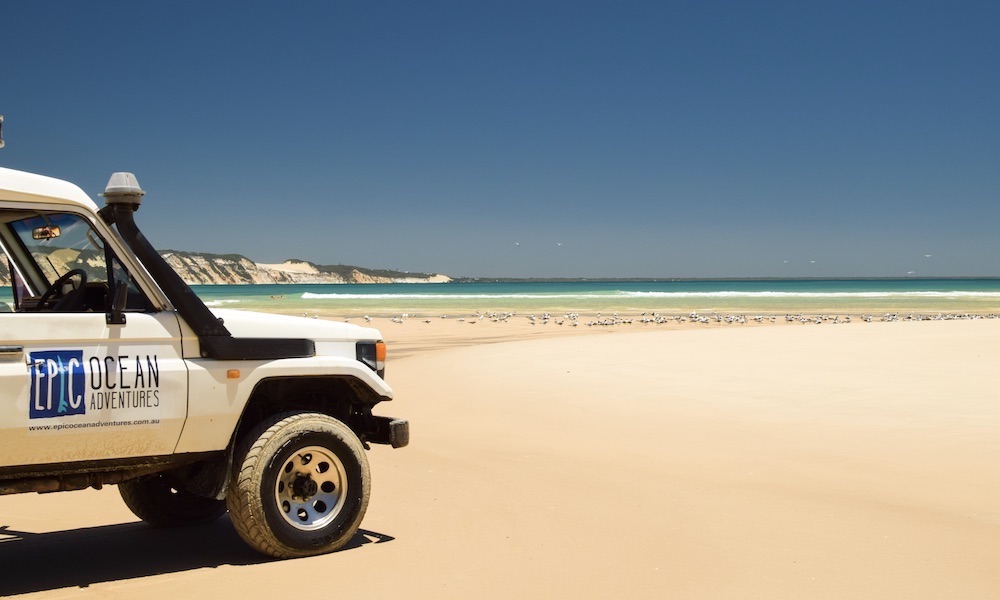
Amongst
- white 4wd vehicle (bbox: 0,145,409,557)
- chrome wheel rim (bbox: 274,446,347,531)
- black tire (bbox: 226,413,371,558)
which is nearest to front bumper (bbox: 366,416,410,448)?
white 4wd vehicle (bbox: 0,145,409,557)

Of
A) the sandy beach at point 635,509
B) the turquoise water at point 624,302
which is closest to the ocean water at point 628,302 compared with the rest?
the turquoise water at point 624,302

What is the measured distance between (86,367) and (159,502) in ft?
6.69

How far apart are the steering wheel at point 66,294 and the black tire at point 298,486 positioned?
50.2 inches

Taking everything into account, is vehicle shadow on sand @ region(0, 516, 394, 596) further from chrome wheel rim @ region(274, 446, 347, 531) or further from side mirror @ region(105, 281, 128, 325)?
side mirror @ region(105, 281, 128, 325)

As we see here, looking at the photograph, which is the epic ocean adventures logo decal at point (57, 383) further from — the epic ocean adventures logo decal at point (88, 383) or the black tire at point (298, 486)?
the black tire at point (298, 486)

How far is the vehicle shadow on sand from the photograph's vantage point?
5.30 metres

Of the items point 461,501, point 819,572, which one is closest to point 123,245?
point 461,501

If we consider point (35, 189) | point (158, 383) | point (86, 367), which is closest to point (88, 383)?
point (86, 367)

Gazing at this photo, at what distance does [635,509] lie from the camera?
22.4ft

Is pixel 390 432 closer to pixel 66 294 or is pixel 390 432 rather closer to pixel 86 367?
pixel 86 367

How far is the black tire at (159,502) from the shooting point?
662 cm

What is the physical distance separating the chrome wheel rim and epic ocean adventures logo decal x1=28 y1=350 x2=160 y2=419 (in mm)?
992

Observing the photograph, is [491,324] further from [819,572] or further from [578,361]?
[819,572]

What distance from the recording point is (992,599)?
491cm
